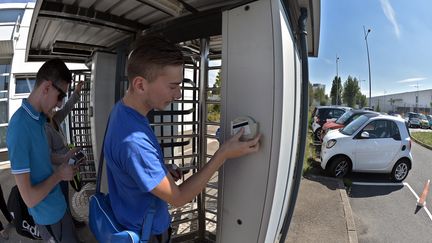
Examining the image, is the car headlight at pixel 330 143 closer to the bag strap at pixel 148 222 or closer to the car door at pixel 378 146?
the car door at pixel 378 146

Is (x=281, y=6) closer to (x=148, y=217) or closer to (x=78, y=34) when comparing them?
(x=148, y=217)

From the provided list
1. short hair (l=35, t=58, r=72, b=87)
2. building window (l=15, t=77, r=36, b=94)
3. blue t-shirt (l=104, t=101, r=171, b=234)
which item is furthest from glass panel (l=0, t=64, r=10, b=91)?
blue t-shirt (l=104, t=101, r=171, b=234)

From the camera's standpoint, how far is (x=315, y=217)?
17.6 ft

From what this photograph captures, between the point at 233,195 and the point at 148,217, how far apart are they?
58cm

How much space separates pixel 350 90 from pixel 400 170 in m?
67.2

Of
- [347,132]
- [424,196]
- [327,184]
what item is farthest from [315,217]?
[347,132]

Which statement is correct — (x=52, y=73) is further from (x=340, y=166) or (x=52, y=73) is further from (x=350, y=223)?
(x=340, y=166)

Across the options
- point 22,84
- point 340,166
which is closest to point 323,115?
point 340,166

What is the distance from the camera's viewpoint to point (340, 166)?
328 inches

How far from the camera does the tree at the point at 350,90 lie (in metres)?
68.4

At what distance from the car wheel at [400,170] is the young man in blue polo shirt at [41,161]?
27.9 feet

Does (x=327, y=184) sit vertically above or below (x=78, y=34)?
below

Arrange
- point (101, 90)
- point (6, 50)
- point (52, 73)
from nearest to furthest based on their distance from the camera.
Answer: point (52, 73)
point (101, 90)
point (6, 50)

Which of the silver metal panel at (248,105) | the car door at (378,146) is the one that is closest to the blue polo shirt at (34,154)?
the silver metal panel at (248,105)
